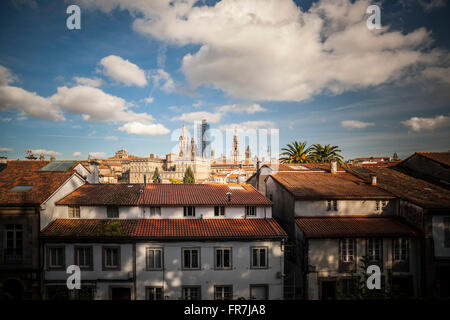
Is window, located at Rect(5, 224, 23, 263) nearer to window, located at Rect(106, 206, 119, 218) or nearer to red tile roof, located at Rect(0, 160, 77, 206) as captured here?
red tile roof, located at Rect(0, 160, 77, 206)

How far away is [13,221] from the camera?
56.3ft

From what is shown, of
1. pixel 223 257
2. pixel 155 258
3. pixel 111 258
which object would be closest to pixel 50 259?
pixel 111 258

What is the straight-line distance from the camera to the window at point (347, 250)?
18.8m

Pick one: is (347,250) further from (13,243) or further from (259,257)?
(13,243)

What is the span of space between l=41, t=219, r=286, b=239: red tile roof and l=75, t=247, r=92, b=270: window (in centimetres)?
109

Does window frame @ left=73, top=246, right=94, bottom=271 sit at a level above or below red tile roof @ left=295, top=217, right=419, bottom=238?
below

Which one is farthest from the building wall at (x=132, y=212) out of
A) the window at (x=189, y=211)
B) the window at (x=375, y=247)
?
the window at (x=375, y=247)

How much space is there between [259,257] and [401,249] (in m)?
11.1

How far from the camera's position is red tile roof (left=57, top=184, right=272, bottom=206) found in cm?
2005

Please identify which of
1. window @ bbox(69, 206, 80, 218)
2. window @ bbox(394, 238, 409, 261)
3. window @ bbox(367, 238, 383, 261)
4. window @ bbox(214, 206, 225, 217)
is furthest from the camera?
window @ bbox(214, 206, 225, 217)

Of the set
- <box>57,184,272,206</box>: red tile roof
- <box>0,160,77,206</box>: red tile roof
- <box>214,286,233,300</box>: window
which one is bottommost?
<box>214,286,233,300</box>: window

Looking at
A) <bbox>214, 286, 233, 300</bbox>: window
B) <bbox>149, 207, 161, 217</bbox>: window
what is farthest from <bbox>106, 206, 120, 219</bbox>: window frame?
<bbox>214, 286, 233, 300</bbox>: window

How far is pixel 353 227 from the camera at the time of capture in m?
19.7

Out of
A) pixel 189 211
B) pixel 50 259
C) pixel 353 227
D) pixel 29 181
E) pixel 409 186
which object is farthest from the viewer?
pixel 409 186
